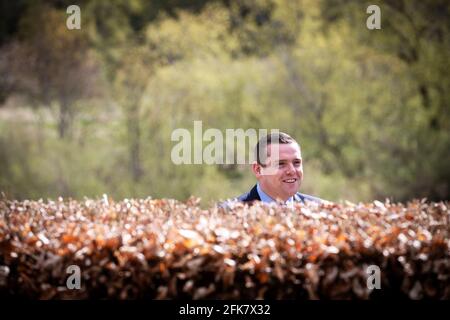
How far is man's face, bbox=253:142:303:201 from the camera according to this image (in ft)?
14.8

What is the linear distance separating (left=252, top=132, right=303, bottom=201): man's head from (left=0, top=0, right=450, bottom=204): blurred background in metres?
13.3

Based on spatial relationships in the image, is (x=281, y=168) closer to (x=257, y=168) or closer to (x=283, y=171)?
(x=283, y=171)

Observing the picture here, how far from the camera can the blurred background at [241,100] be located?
18.9 meters

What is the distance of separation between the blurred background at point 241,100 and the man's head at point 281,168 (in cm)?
1331

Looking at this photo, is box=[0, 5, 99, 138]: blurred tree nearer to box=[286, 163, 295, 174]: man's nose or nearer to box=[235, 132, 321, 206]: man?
box=[235, 132, 321, 206]: man

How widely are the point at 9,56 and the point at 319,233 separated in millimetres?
21672

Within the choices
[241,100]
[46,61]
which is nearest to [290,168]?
[241,100]

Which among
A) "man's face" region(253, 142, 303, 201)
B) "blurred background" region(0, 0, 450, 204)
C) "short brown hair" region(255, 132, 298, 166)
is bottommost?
"man's face" region(253, 142, 303, 201)

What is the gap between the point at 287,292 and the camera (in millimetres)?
3277

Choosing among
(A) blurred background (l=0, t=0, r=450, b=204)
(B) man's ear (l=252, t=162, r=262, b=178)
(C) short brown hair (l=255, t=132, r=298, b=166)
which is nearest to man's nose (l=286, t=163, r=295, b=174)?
(C) short brown hair (l=255, t=132, r=298, b=166)

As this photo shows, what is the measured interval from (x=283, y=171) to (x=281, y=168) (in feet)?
0.10

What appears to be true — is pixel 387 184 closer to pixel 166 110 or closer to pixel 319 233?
pixel 166 110

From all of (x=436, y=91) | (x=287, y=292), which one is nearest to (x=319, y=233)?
(x=287, y=292)

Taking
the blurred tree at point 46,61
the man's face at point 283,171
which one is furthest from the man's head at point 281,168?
the blurred tree at point 46,61
